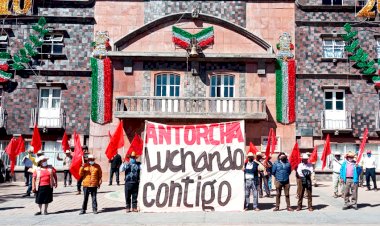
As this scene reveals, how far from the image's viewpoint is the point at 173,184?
14.7m

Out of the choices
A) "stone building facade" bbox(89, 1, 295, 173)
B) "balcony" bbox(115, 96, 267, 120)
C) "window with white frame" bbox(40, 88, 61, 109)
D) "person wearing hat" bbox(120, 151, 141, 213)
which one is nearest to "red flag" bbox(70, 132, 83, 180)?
"person wearing hat" bbox(120, 151, 141, 213)

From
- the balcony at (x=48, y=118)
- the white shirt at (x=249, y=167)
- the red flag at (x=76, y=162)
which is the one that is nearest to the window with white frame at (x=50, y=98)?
the balcony at (x=48, y=118)

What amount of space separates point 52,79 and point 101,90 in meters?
3.16

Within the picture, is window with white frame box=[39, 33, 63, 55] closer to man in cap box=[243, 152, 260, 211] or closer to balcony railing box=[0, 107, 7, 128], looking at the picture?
balcony railing box=[0, 107, 7, 128]

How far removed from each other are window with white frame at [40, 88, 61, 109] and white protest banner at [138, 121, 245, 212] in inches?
558

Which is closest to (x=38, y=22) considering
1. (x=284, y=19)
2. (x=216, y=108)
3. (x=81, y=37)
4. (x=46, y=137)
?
(x=81, y=37)

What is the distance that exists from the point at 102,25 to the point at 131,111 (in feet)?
19.9

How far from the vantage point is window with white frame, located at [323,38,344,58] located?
2788 centimetres

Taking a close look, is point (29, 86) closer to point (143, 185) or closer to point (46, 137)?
point (46, 137)

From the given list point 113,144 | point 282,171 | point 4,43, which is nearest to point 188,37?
point 113,144

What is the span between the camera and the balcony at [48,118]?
2689 cm

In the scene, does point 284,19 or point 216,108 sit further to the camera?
point 284,19

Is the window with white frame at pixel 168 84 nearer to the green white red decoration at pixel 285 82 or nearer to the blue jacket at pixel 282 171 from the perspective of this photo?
the green white red decoration at pixel 285 82

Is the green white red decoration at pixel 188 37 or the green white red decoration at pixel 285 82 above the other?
the green white red decoration at pixel 188 37
